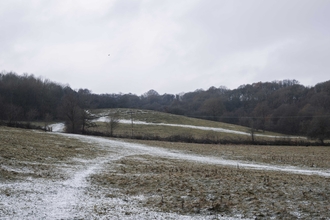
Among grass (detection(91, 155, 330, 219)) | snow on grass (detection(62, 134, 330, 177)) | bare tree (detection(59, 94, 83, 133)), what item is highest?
bare tree (detection(59, 94, 83, 133))

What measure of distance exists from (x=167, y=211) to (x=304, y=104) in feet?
370

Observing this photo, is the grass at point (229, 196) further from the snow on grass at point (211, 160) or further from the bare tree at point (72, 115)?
the bare tree at point (72, 115)

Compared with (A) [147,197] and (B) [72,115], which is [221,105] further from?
(A) [147,197]

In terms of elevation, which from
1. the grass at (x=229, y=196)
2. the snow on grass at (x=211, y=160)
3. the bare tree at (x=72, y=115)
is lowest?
the snow on grass at (x=211, y=160)

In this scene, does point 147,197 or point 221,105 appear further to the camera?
point 221,105

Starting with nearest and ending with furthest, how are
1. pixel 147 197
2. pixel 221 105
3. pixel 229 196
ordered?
pixel 229 196 → pixel 147 197 → pixel 221 105

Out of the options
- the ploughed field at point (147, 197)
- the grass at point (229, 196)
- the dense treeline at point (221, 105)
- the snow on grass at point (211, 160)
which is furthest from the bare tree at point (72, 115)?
the grass at point (229, 196)

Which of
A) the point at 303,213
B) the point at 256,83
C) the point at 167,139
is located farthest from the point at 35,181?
the point at 256,83

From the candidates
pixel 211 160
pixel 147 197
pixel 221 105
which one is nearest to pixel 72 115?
pixel 211 160

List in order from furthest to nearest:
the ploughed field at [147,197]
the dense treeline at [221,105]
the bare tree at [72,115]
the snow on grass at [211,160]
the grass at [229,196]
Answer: the dense treeline at [221,105]
the bare tree at [72,115]
the snow on grass at [211,160]
the grass at [229,196]
the ploughed field at [147,197]

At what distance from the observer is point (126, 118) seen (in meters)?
84.6

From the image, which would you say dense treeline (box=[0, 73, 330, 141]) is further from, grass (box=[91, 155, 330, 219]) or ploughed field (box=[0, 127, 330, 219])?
grass (box=[91, 155, 330, 219])

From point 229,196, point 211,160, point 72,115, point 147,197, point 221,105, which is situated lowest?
point 211,160

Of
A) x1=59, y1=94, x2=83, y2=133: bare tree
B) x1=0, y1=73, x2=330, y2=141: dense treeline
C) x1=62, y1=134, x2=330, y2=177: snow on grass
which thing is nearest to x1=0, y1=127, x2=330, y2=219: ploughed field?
x1=62, y1=134, x2=330, y2=177: snow on grass
